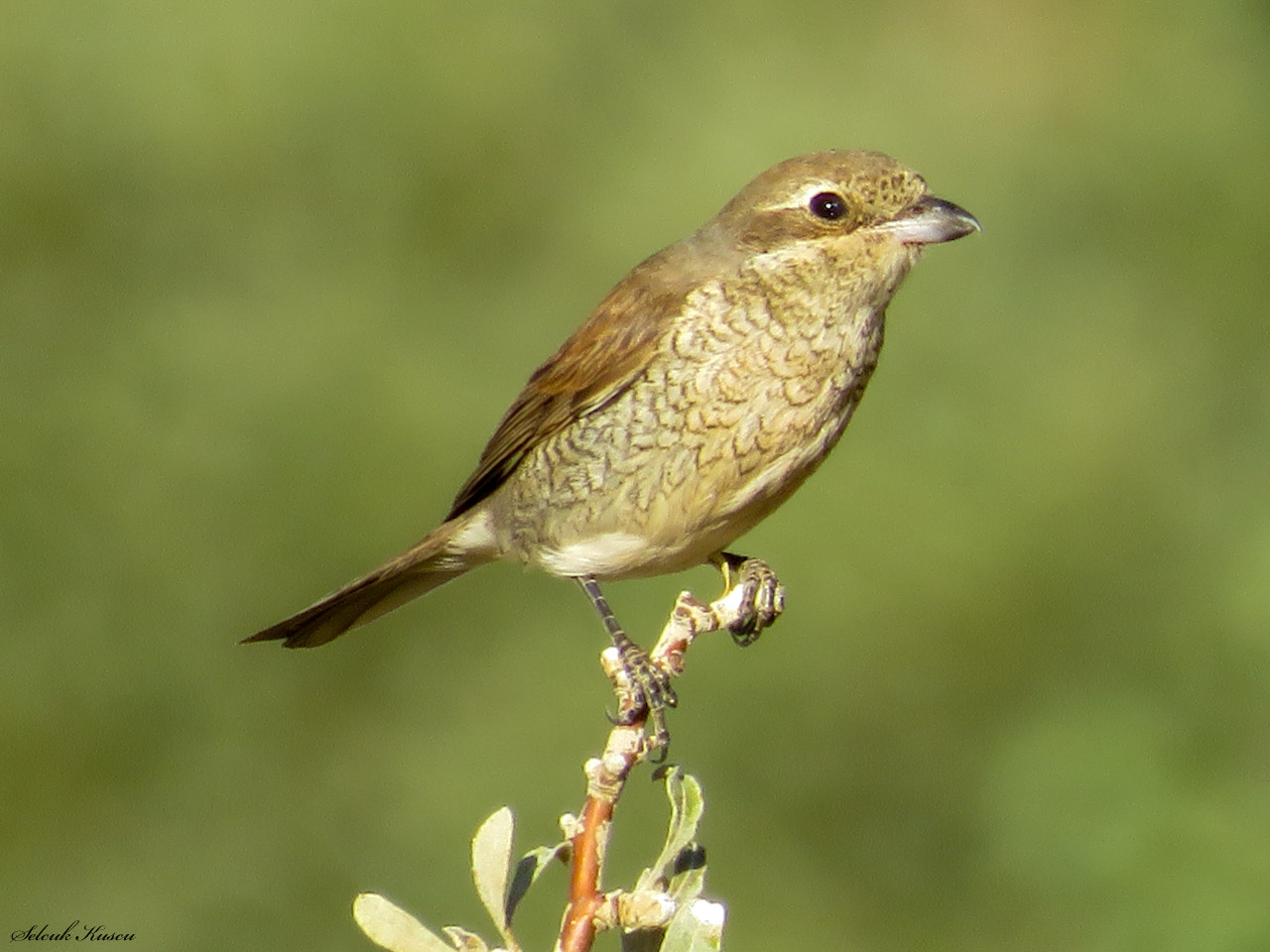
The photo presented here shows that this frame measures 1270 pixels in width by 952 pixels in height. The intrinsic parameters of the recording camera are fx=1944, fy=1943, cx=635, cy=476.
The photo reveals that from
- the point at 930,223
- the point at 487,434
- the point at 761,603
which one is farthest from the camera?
the point at 487,434

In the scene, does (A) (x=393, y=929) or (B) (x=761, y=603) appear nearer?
(A) (x=393, y=929)

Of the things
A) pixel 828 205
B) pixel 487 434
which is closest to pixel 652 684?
pixel 828 205

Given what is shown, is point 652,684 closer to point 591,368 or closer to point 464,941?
point 591,368

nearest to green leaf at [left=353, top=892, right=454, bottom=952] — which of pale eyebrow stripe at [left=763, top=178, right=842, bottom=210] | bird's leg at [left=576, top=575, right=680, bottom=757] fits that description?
bird's leg at [left=576, top=575, right=680, bottom=757]

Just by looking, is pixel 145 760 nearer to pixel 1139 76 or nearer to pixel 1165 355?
pixel 1165 355

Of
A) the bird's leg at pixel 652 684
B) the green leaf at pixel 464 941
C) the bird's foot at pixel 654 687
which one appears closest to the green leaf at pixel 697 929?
the green leaf at pixel 464 941
